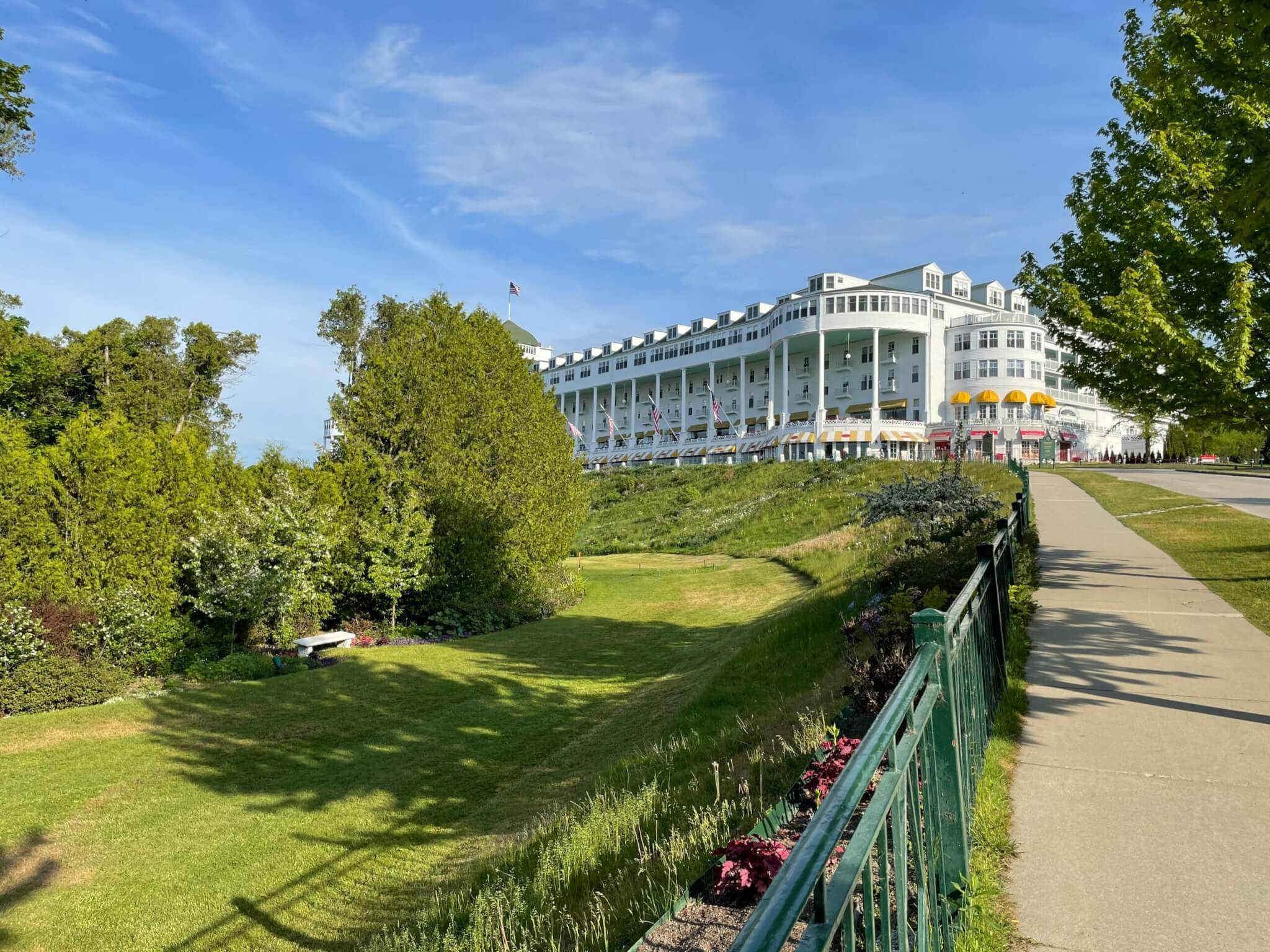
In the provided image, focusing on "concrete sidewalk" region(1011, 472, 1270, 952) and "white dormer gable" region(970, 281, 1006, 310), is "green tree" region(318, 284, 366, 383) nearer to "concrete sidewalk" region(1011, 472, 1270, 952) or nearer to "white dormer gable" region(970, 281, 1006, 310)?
"concrete sidewalk" region(1011, 472, 1270, 952)

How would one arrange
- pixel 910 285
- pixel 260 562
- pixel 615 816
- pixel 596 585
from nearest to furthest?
pixel 615 816 → pixel 260 562 → pixel 596 585 → pixel 910 285

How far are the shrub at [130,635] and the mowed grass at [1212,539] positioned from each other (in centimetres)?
1662

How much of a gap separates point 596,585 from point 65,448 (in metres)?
16.7

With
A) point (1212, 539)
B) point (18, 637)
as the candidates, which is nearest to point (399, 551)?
point (18, 637)

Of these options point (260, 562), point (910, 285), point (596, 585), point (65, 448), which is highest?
point (910, 285)

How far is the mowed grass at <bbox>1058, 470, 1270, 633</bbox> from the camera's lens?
448 inches

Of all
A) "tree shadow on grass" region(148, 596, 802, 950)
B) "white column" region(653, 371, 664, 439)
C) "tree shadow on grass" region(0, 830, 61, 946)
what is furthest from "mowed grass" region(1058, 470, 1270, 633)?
"white column" region(653, 371, 664, 439)

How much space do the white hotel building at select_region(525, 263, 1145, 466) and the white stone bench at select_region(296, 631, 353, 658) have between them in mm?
49855

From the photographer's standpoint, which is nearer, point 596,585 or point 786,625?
point 786,625

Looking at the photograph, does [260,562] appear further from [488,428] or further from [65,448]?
[488,428]

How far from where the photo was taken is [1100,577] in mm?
12688

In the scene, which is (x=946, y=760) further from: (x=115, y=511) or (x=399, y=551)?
(x=399, y=551)

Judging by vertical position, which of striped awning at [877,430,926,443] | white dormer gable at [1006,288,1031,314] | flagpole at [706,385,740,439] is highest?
white dormer gable at [1006,288,1031,314]

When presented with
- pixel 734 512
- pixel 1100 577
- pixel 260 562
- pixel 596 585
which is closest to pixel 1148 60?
pixel 1100 577
